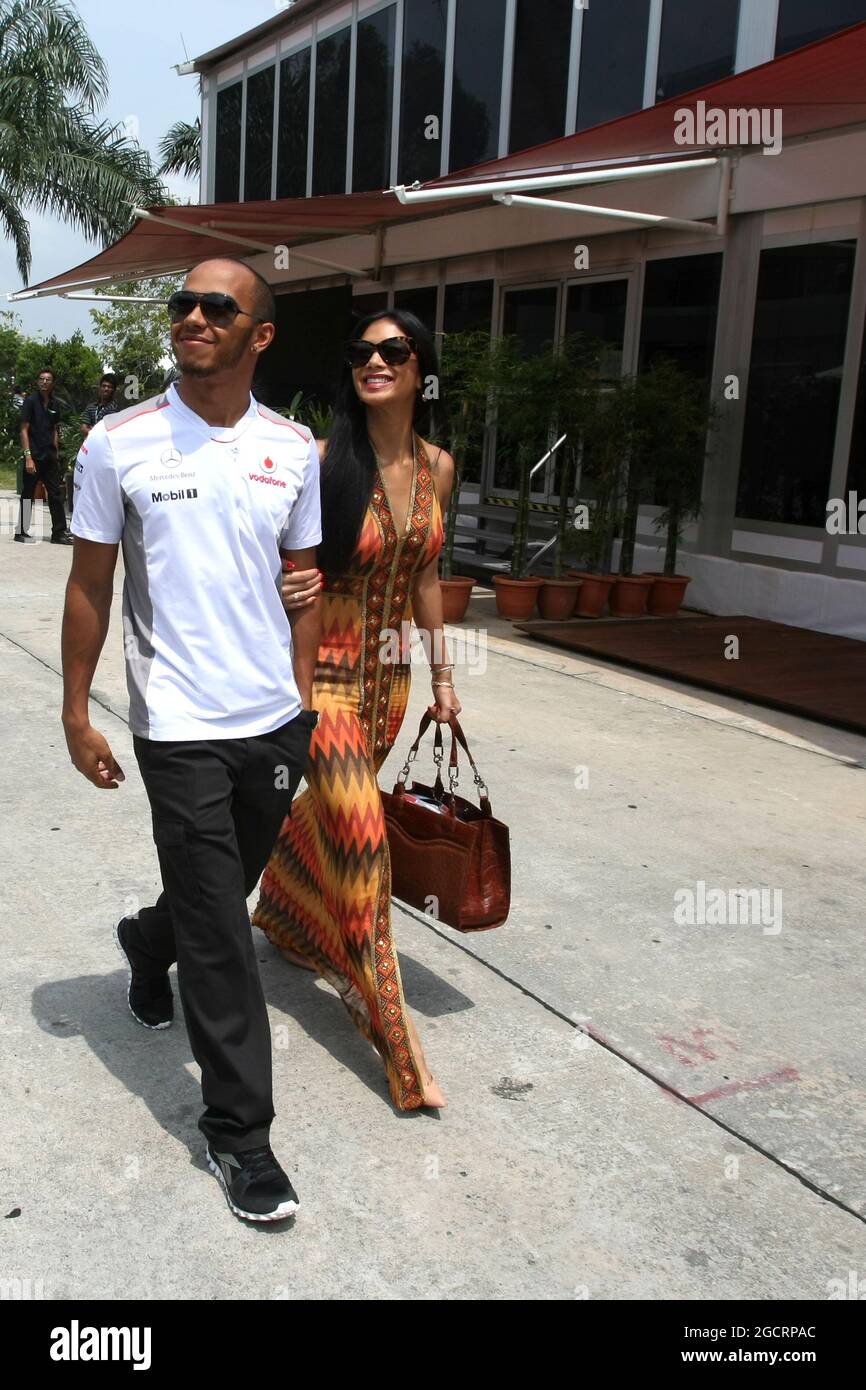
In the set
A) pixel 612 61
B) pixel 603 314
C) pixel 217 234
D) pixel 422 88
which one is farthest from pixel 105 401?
pixel 612 61

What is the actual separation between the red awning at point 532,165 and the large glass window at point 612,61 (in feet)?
5.03

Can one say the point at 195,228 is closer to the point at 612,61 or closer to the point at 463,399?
the point at 463,399

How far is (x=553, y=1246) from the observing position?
2443 millimetres

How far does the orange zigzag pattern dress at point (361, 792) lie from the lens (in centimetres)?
296

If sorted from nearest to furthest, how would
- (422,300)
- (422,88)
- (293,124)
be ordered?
1. (422,88)
2. (422,300)
3. (293,124)

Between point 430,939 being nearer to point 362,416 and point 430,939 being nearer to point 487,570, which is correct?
point 362,416

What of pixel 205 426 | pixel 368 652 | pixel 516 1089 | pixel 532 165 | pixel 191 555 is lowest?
pixel 516 1089

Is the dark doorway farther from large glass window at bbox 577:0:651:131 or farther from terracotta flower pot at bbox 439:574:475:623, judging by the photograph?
terracotta flower pot at bbox 439:574:475:623

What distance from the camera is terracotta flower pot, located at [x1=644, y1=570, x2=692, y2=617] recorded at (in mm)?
10407

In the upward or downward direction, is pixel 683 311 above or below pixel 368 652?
above

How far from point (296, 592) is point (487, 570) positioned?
10.2 m

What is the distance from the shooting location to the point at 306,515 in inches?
106

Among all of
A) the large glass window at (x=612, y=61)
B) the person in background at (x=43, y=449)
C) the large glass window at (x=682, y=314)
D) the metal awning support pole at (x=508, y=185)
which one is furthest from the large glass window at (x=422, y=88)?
the metal awning support pole at (x=508, y=185)

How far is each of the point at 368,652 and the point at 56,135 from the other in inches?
1147
